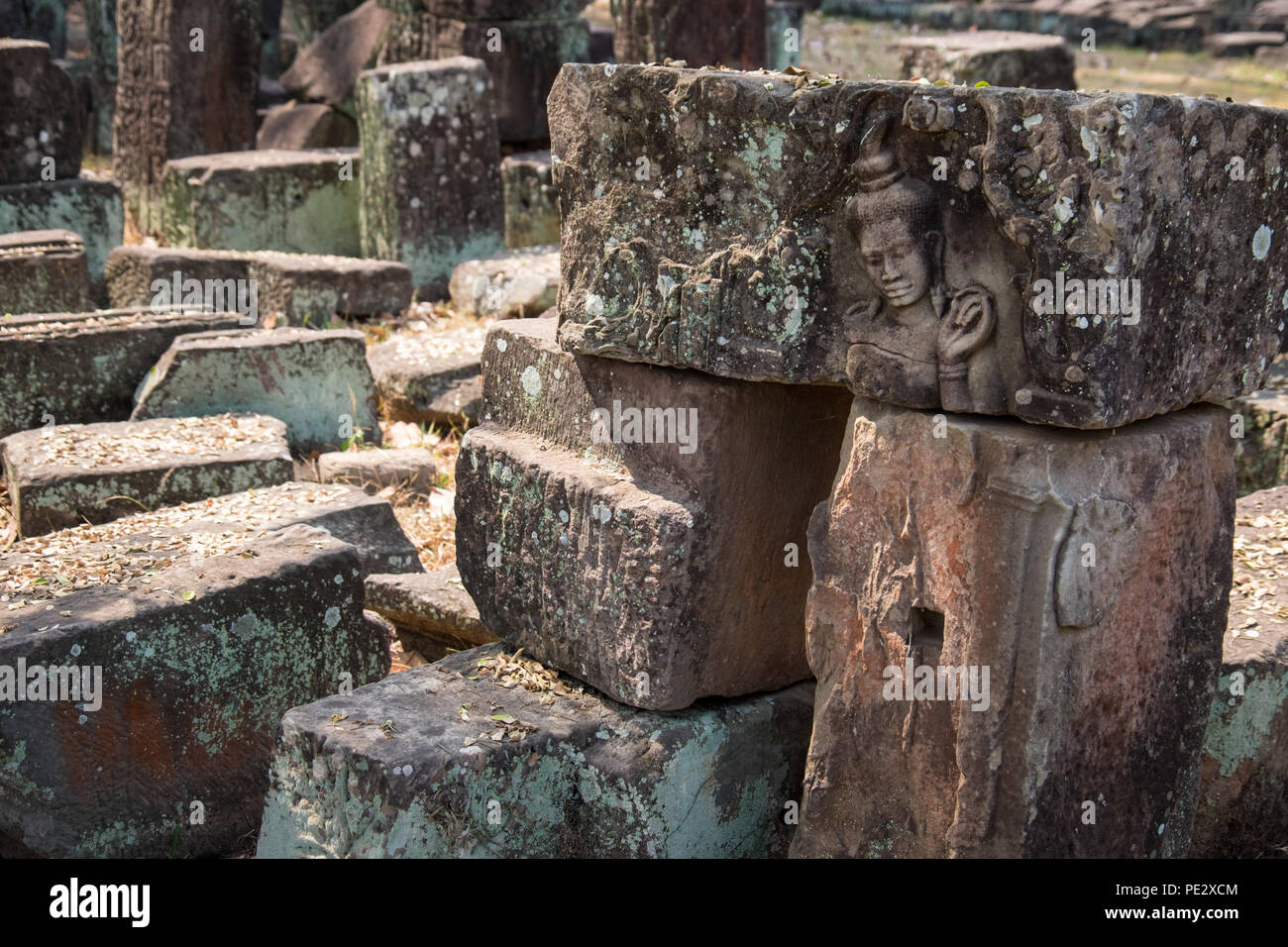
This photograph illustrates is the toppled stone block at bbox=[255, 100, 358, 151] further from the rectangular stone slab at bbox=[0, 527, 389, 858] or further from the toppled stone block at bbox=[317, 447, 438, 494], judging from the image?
the rectangular stone slab at bbox=[0, 527, 389, 858]

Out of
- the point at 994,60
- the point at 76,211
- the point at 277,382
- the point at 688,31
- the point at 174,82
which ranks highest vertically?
the point at 688,31

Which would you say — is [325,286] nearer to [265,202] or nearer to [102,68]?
[265,202]

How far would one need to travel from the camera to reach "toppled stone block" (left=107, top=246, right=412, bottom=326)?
712cm

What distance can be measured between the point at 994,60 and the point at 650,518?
20.0ft

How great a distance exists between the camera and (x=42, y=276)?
257 inches

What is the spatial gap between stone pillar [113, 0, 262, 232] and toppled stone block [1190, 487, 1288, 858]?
7858mm

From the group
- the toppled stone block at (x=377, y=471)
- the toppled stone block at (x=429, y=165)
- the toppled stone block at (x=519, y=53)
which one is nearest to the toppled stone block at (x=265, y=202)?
the toppled stone block at (x=429, y=165)

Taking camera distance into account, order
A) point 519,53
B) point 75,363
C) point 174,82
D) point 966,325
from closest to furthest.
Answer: point 966,325
point 75,363
point 174,82
point 519,53

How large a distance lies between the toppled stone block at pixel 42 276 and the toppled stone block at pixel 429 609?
303cm

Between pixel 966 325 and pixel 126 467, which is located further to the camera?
pixel 126 467

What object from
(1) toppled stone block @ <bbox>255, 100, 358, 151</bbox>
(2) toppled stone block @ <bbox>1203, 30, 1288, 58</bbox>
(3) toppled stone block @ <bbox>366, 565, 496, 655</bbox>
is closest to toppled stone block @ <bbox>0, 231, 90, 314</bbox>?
(3) toppled stone block @ <bbox>366, 565, 496, 655</bbox>

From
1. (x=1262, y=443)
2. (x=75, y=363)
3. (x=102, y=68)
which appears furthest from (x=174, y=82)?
(x=1262, y=443)

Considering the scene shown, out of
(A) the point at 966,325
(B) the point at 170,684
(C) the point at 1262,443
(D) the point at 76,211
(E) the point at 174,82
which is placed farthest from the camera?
(E) the point at 174,82
